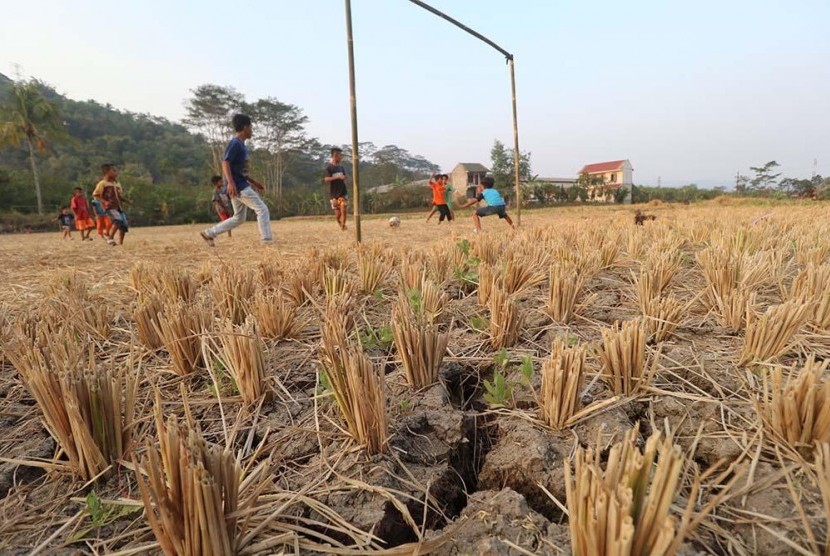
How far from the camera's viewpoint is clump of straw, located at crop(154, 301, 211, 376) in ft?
4.88

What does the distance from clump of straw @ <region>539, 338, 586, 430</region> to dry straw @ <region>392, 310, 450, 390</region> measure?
14.8 inches

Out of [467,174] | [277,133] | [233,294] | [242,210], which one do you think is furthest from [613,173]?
[233,294]

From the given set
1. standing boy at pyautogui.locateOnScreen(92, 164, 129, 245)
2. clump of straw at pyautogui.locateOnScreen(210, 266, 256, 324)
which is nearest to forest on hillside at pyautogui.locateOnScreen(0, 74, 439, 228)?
standing boy at pyautogui.locateOnScreen(92, 164, 129, 245)

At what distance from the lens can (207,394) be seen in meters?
1.38

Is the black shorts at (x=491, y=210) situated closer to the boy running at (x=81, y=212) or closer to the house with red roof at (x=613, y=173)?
the boy running at (x=81, y=212)

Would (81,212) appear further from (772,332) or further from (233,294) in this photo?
(772,332)

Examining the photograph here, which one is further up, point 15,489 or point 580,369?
point 580,369

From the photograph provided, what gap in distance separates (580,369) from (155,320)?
66.2 inches

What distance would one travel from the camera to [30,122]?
2405cm

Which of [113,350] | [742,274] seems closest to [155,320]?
[113,350]

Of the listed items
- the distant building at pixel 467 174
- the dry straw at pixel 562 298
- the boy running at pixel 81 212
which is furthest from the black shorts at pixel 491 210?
the distant building at pixel 467 174

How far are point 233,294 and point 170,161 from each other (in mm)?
47078

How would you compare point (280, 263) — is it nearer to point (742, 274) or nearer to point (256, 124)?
point (742, 274)

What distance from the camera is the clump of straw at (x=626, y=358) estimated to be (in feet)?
3.95
